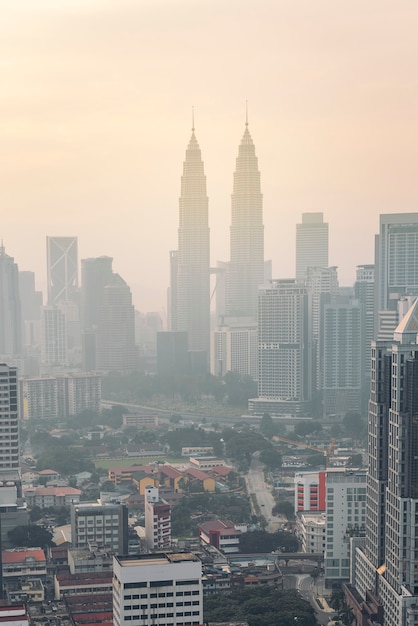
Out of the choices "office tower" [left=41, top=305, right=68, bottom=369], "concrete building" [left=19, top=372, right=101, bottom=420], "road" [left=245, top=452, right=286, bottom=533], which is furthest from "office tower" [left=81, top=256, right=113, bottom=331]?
"road" [left=245, top=452, right=286, bottom=533]

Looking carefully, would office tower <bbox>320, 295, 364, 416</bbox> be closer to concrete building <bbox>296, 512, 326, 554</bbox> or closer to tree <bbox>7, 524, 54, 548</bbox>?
concrete building <bbox>296, 512, 326, 554</bbox>

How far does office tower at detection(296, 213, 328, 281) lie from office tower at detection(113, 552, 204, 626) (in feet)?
105

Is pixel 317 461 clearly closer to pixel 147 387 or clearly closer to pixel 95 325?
pixel 147 387

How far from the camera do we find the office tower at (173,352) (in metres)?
38.1

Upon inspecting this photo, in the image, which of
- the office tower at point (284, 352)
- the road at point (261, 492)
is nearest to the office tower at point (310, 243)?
the office tower at point (284, 352)

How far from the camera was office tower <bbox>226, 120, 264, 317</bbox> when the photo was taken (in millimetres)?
41875

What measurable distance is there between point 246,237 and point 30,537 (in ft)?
91.1

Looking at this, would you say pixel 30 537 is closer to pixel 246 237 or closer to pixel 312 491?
pixel 312 491

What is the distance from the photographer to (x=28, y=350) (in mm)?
46062

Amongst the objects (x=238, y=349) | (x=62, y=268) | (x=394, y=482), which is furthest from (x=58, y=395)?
(x=62, y=268)

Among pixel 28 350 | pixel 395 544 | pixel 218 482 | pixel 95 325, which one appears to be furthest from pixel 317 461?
pixel 28 350

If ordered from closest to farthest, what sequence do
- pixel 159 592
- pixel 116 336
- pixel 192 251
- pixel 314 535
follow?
pixel 159 592, pixel 314 535, pixel 116 336, pixel 192 251

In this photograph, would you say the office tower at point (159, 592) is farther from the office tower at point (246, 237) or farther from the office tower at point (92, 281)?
the office tower at point (92, 281)

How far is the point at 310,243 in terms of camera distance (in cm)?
4138
